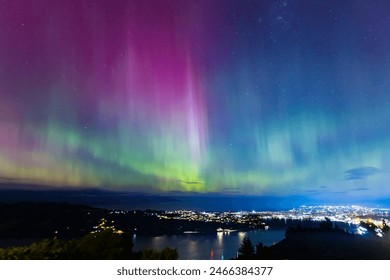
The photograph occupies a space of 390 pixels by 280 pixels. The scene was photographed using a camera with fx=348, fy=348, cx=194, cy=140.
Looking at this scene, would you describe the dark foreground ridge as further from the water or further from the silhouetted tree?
the water

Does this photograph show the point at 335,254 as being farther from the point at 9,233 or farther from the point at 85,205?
the point at 9,233

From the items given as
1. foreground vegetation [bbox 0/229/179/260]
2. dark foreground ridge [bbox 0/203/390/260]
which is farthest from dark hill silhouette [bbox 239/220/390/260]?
foreground vegetation [bbox 0/229/179/260]

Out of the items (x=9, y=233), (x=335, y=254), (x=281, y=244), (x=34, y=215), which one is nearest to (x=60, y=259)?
(x=9, y=233)

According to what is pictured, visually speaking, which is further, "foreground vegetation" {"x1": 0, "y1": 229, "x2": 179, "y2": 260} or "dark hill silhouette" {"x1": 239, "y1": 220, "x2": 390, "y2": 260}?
"dark hill silhouette" {"x1": 239, "y1": 220, "x2": 390, "y2": 260}

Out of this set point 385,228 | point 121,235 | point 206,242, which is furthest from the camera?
point 206,242

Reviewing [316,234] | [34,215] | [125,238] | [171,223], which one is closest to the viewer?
[125,238]

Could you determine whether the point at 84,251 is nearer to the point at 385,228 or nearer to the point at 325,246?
the point at 325,246

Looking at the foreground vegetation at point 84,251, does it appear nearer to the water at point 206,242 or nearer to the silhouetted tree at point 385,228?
the water at point 206,242

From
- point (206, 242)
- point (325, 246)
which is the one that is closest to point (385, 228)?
point (325, 246)
